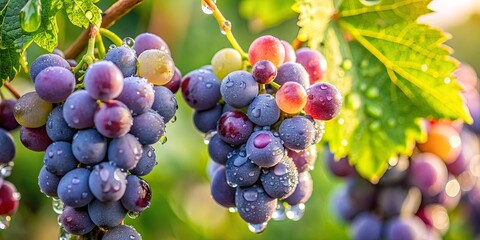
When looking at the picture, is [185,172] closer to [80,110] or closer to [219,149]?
[219,149]

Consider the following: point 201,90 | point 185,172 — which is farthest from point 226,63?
point 185,172

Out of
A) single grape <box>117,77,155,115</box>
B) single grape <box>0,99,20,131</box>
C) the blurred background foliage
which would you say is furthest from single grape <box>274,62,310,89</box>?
the blurred background foliage

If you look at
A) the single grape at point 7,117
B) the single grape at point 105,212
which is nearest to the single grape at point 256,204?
the single grape at point 105,212

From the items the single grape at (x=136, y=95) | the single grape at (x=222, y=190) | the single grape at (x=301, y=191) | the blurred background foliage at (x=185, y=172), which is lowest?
the blurred background foliage at (x=185, y=172)

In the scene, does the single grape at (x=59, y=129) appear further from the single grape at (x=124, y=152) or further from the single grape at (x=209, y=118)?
the single grape at (x=209, y=118)

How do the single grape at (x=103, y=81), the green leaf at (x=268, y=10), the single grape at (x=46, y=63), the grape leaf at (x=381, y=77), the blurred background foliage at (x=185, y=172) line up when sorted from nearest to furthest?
the single grape at (x=103, y=81)
the single grape at (x=46, y=63)
the grape leaf at (x=381, y=77)
the green leaf at (x=268, y=10)
the blurred background foliage at (x=185, y=172)

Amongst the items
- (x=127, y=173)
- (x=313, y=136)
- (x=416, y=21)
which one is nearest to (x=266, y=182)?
(x=313, y=136)

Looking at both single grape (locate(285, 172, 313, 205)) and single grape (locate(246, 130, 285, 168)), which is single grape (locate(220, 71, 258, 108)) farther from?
single grape (locate(285, 172, 313, 205))
